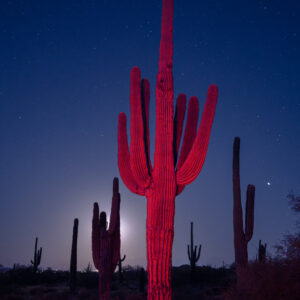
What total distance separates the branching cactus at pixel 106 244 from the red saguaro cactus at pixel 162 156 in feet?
18.1

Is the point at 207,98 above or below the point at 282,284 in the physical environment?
above

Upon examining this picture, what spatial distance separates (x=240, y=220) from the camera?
13.2 m

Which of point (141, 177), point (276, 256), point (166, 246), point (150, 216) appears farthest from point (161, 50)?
point (276, 256)

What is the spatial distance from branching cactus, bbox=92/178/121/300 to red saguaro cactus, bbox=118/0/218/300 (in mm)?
5504

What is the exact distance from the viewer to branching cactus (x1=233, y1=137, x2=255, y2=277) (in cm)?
1285

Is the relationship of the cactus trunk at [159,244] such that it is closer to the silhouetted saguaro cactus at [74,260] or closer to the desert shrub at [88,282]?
the silhouetted saguaro cactus at [74,260]

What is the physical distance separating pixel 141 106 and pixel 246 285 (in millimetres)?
4404

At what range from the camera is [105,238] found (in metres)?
13.5

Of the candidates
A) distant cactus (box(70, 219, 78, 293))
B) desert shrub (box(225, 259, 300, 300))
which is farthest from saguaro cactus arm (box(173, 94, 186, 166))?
distant cactus (box(70, 219, 78, 293))

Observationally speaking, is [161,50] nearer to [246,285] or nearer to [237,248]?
[246,285]

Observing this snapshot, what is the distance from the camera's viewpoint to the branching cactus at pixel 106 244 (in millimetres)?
12969

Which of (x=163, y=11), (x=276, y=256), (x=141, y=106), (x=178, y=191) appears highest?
(x=163, y=11)

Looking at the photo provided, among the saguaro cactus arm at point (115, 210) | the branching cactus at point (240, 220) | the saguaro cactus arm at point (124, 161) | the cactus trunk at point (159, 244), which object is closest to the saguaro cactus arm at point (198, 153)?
the cactus trunk at point (159, 244)

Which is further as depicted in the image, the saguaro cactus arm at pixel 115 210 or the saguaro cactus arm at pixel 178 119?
the saguaro cactus arm at pixel 115 210
